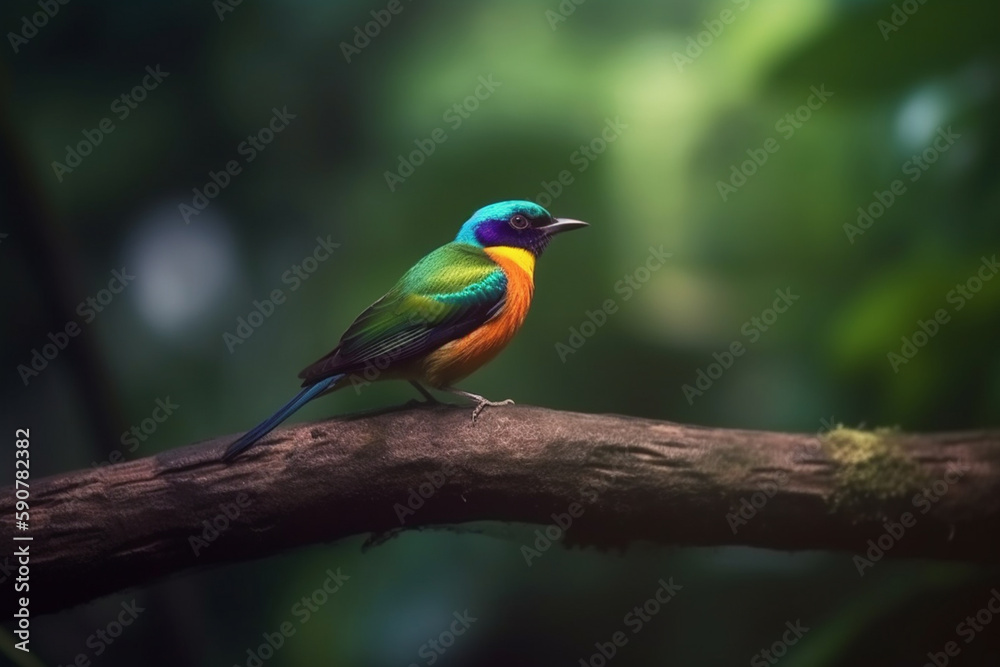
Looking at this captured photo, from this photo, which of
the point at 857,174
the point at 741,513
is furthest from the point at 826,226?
the point at 741,513

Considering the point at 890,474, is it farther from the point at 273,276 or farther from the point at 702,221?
the point at 273,276

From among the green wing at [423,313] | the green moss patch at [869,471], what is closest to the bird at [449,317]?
the green wing at [423,313]

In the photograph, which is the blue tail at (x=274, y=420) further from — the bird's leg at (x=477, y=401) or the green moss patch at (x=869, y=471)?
the green moss patch at (x=869, y=471)

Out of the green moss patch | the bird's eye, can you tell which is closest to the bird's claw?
the bird's eye

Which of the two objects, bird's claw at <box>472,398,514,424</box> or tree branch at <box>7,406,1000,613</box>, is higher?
bird's claw at <box>472,398,514,424</box>

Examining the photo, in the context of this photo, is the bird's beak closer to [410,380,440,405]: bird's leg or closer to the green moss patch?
[410,380,440,405]: bird's leg

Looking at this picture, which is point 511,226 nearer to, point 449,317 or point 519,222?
point 519,222
